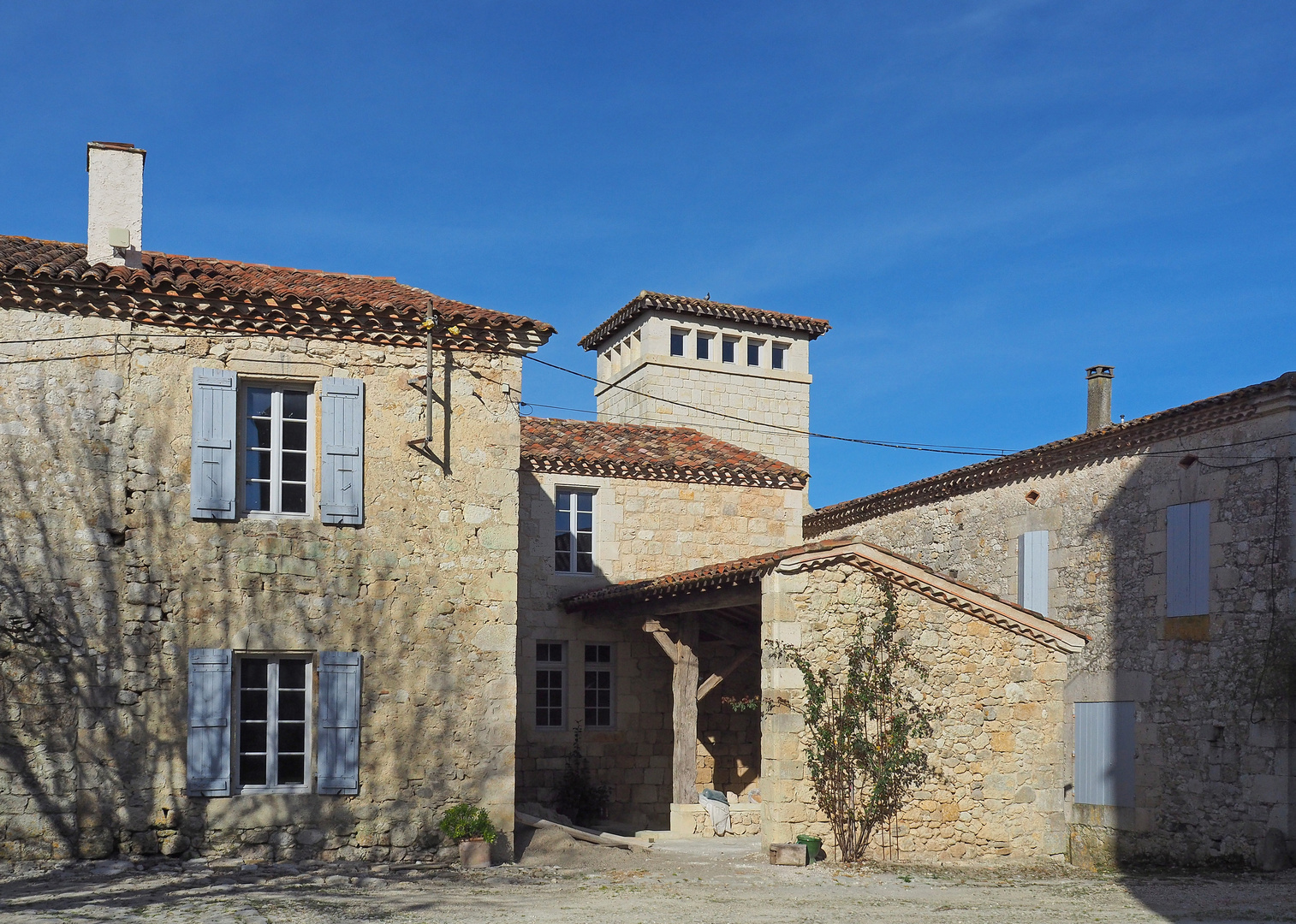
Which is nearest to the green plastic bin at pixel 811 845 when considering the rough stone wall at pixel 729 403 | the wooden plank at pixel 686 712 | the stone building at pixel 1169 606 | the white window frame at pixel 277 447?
the stone building at pixel 1169 606

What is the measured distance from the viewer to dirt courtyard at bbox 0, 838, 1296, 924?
355 inches

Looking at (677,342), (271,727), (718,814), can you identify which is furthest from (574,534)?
(271,727)

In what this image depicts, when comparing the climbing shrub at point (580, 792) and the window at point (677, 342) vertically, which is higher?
the window at point (677, 342)

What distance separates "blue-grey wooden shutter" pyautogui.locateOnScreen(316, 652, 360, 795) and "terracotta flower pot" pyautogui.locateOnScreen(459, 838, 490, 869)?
112 centimetres

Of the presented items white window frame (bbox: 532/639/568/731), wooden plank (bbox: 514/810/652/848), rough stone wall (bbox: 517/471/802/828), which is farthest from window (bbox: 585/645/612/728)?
wooden plank (bbox: 514/810/652/848)

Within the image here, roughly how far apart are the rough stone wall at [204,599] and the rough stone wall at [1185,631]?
7912 millimetres

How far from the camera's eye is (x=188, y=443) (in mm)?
11062

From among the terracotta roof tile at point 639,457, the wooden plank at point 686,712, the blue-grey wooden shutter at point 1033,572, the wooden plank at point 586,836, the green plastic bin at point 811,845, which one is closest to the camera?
the green plastic bin at point 811,845

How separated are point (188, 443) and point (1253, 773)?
11.4 m

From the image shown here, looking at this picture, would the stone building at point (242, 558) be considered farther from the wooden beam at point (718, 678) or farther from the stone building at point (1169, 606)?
the stone building at point (1169, 606)

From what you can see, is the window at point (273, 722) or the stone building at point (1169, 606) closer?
the window at point (273, 722)

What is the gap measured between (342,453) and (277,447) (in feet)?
1.94

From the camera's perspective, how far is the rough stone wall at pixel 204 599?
1051 cm

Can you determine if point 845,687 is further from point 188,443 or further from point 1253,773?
point 188,443
